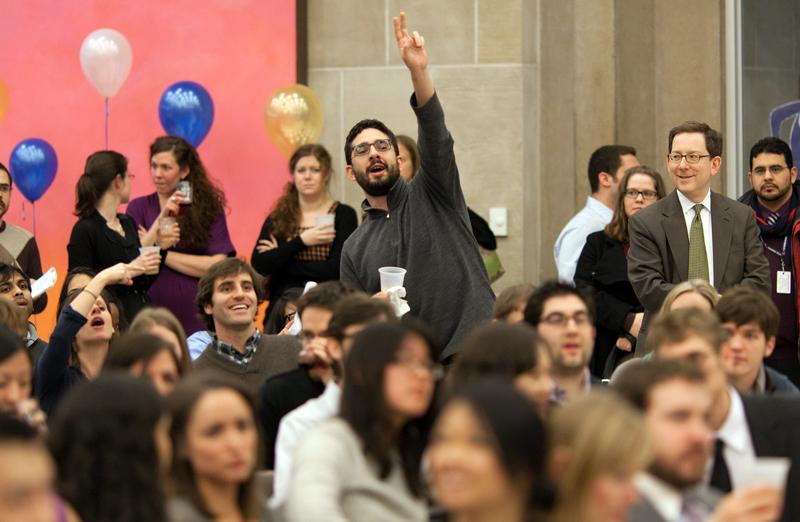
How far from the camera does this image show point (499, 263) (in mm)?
9773

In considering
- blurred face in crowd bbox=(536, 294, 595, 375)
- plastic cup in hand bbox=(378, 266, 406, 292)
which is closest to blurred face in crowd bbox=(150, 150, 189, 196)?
plastic cup in hand bbox=(378, 266, 406, 292)

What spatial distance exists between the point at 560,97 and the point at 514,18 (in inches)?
24.4

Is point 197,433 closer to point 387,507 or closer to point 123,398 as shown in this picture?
point 123,398

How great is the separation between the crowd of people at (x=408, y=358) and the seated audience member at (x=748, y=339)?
11 millimetres

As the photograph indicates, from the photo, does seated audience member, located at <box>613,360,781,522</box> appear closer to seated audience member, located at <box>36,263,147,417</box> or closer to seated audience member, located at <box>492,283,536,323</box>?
seated audience member, located at <box>492,283,536,323</box>

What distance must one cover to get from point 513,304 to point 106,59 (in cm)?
481

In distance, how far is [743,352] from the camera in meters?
5.70

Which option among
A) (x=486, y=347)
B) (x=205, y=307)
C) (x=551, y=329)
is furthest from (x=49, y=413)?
(x=486, y=347)

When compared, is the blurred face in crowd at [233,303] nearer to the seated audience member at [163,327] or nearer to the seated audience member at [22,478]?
the seated audience member at [163,327]

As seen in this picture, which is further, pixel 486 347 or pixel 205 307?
pixel 205 307

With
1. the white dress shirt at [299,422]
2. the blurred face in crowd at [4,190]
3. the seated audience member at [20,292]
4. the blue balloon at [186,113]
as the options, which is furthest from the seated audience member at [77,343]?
the blue balloon at [186,113]

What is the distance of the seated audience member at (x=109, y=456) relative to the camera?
3.93 meters

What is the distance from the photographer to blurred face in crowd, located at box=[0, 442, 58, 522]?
3494 mm

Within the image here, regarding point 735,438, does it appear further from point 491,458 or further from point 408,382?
point 491,458
